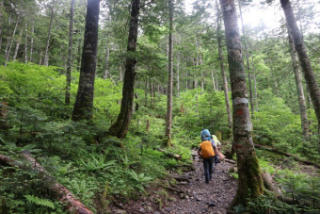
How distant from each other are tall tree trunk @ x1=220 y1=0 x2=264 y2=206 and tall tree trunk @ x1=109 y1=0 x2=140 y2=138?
337cm

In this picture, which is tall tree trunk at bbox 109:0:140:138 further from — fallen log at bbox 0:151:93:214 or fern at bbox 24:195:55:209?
fern at bbox 24:195:55:209

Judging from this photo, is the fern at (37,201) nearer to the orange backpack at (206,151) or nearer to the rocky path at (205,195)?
the rocky path at (205,195)

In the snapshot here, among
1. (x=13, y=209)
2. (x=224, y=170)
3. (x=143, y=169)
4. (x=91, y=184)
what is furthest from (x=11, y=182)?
(x=224, y=170)

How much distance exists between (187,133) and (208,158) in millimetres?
7306

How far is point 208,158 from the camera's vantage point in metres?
6.41

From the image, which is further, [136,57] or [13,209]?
[136,57]

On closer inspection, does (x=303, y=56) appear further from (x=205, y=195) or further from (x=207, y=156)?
(x=205, y=195)

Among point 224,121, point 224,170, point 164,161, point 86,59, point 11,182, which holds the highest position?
point 86,59


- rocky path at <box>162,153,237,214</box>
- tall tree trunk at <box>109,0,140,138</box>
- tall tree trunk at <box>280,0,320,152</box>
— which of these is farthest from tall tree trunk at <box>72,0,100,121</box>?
tall tree trunk at <box>280,0,320,152</box>

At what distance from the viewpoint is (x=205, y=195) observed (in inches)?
213

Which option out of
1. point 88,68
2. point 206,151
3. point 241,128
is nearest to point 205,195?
point 206,151

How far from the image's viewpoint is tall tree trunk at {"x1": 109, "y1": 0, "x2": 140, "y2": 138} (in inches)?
248

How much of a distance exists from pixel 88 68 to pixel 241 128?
561 cm

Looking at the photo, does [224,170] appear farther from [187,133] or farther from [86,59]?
[86,59]
